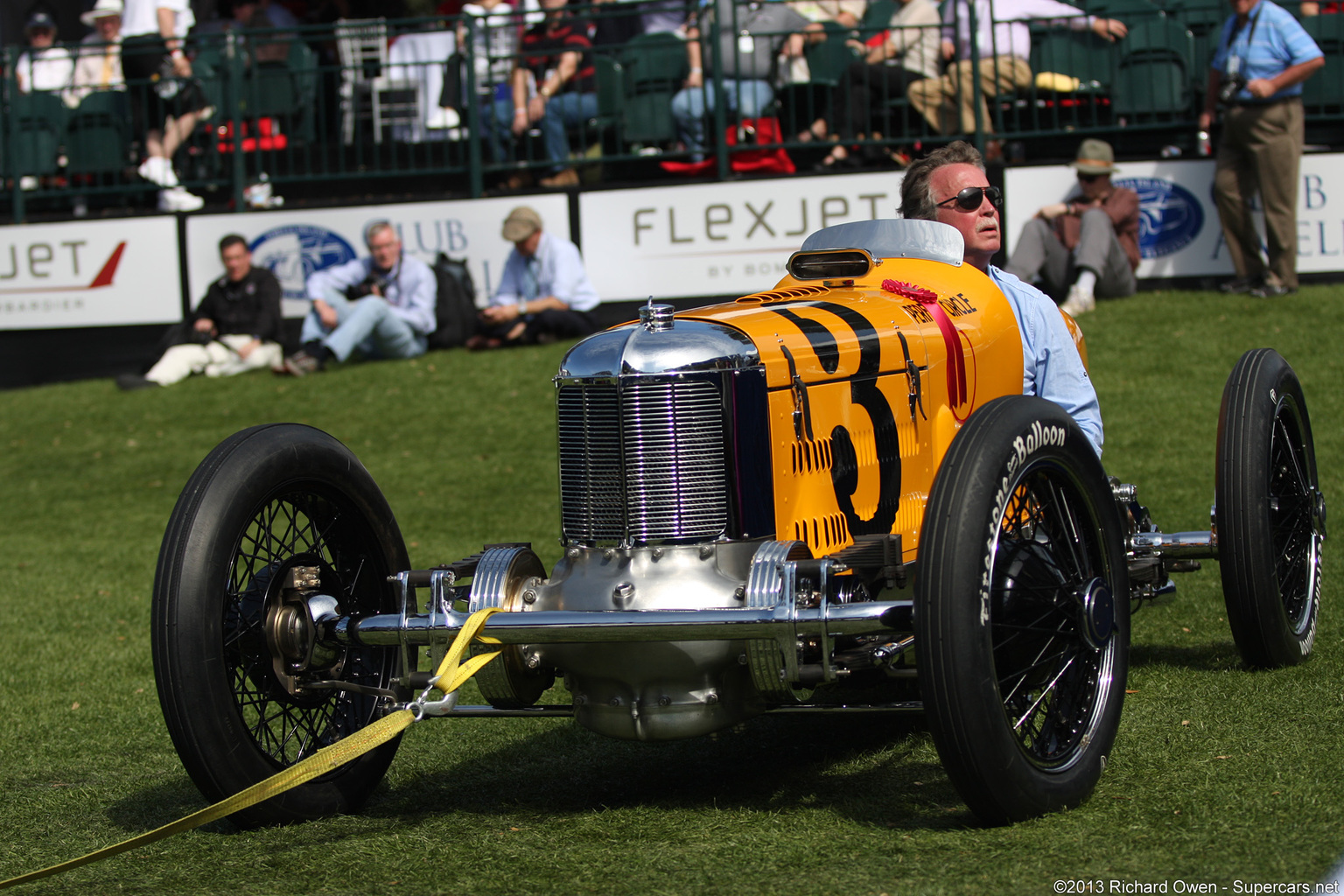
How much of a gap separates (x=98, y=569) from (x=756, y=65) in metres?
7.24

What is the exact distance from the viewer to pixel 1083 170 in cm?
1164

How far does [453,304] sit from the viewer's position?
1298 centimetres

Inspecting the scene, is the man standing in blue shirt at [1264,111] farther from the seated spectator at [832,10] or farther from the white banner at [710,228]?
the seated spectator at [832,10]

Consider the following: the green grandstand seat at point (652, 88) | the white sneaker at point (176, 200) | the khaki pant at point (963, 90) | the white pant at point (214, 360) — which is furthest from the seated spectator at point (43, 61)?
the khaki pant at point (963, 90)

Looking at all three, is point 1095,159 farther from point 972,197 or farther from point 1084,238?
point 972,197

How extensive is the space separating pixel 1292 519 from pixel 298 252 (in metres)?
9.96

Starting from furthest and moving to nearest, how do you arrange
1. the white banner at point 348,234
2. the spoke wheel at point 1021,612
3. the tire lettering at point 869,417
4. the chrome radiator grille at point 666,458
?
the white banner at point 348,234, the tire lettering at point 869,417, the chrome radiator grille at point 666,458, the spoke wheel at point 1021,612

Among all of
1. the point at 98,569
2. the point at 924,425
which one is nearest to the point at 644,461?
the point at 924,425

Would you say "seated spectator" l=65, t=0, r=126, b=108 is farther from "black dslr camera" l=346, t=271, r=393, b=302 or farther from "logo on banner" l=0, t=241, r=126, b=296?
"black dslr camera" l=346, t=271, r=393, b=302

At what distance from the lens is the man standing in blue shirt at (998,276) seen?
5.05 meters

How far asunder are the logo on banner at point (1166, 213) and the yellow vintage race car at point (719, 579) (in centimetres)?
832

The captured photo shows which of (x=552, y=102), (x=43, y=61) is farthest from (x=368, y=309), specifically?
(x=43, y=61)

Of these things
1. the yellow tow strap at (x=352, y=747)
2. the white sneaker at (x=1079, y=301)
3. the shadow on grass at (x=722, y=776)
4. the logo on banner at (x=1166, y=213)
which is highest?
the logo on banner at (x=1166, y=213)

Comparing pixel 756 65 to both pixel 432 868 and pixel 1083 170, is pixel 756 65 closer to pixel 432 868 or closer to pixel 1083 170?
pixel 1083 170
